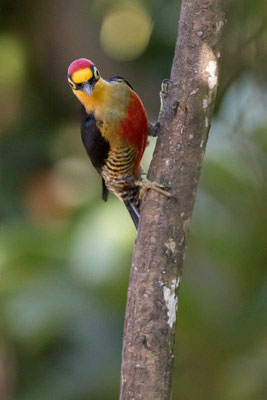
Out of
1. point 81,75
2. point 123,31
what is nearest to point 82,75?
point 81,75

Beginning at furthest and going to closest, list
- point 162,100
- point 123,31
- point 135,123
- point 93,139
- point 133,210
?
point 123,31, point 133,210, point 93,139, point 135,123, point 162,100

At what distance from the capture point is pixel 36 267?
197 inches

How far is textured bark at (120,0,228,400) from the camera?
7.55ft

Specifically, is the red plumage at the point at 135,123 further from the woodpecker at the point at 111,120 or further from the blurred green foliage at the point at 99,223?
the blurred green foliage at the point at 99,223

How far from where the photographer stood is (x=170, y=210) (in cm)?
244

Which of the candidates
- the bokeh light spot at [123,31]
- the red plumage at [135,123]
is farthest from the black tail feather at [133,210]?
the bokeh light spot at [123,31]

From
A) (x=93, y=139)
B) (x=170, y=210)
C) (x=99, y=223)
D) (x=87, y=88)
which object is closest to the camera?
(x=170, y=210)

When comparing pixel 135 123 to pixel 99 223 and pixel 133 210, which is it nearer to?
pixel 133 210

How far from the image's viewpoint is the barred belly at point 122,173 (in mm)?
3327

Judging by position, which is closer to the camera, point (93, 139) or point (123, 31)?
point (93, 139)

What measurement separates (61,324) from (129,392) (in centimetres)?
288

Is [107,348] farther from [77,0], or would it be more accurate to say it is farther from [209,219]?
[77,0]

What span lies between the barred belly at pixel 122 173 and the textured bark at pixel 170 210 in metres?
0.73

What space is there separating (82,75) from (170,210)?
0.77m
